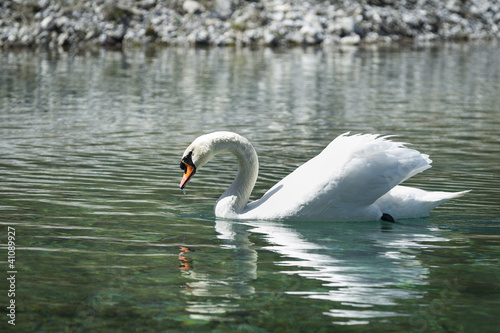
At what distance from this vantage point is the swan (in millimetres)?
8703

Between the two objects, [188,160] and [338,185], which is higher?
[188,160]

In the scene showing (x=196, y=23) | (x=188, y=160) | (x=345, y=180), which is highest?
(x=188, y=160)

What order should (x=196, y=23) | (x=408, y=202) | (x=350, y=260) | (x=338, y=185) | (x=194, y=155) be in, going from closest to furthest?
(x=350, y=260) < (x=338, y=185) < (x=194, y=155) < (x=408, y=202) < (x=196, y=23)

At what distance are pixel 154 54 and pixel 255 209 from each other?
30.5 m

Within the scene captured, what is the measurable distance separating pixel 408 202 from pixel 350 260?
1937mm

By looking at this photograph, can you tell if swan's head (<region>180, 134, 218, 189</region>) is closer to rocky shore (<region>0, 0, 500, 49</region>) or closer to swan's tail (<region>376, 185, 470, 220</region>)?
swan's tail (<region>376, 185, 470, 220</region>)

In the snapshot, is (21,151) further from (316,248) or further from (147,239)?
(316,248)

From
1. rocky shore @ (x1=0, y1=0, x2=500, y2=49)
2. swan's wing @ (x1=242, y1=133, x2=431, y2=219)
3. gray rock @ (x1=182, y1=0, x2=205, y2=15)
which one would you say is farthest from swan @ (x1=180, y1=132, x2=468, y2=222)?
gray rock @ (x1=182, y1=0, x2=205, y2=15)

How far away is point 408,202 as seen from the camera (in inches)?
360

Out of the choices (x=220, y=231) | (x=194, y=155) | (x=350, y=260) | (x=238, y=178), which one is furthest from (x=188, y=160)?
(x=350, y=260)

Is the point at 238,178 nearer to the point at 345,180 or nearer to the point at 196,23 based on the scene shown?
the point at 345,180

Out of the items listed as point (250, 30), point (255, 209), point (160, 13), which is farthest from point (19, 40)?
point (255, 209)

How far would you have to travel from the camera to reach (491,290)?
659 centimetres

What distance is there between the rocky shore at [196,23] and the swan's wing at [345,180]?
36.1 metres
